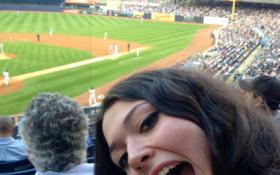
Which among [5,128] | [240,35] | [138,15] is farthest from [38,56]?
[138,15]

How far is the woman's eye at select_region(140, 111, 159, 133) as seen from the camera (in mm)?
936

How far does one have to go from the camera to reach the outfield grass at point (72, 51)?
14680 mm

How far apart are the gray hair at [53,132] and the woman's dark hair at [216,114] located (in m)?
1.15

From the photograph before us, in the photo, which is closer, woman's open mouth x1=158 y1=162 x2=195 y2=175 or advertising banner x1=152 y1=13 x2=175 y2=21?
woman's open mouth x1=158 y1=162 x2=195 y2=175

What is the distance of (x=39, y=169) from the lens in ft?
7.31

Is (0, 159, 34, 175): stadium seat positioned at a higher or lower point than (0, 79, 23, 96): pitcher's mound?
higher

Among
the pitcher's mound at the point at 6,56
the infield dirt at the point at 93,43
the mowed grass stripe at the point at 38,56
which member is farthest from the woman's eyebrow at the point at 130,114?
the infield dirt at the point at 93,43

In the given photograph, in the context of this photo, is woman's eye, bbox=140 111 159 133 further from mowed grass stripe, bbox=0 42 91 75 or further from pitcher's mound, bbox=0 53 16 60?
pitcher's mound, bbox=0 53 16 60

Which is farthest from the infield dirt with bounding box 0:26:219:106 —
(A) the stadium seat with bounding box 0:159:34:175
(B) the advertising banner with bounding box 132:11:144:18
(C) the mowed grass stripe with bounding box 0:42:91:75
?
(A) the stadium seat with bounding box 0:159:34:175

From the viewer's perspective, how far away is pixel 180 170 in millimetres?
863

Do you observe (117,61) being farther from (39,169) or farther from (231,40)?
(39,169)

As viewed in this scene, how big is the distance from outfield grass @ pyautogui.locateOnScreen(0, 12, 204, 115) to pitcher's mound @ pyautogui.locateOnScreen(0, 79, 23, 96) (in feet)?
1.03

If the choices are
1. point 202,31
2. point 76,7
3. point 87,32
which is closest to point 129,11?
point 76,7

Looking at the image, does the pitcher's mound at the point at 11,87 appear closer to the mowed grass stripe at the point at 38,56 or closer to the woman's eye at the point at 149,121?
the mowed grass stripe at the point at 38,56
